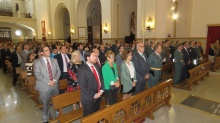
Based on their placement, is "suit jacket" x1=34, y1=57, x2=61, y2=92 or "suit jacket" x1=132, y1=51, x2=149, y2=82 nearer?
"suit jacket" x1=34, y1=57, x2=61, y2=92

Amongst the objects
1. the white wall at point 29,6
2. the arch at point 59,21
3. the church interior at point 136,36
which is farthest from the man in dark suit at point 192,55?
A: the white wall at point 29,6

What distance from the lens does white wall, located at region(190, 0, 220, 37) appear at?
8953 millimetres

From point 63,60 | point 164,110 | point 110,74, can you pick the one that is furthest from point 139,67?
point 63,60

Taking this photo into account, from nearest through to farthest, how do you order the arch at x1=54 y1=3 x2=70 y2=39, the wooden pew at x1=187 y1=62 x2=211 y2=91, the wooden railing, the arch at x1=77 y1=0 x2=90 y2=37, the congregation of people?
the wooden railing → the congregation of people → the wooden pew at x1=187 y1=62 x2=211 y2=91 → the arch at x1=77 y1=0 x2=90 y2=37 → the arch at x1=54 y1=3 x2=70 y2=39

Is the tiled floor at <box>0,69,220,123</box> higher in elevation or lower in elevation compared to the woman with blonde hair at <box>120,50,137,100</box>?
lower

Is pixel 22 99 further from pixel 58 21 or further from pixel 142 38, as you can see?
pixel 58 21

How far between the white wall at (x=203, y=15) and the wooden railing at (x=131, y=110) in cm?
774

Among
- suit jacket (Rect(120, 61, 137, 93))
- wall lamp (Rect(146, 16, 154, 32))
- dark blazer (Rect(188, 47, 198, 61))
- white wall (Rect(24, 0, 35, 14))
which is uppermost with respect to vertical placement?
white wall (Rect(24, 0, 35, 14))

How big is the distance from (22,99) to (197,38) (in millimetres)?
10283

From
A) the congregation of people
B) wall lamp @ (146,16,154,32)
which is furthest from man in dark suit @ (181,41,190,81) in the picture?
wall lamp @ (146,16,154,32)

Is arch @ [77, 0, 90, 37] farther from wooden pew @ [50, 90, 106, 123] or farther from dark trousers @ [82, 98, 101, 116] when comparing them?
dark trousers @ [82, 98, 101, 116]

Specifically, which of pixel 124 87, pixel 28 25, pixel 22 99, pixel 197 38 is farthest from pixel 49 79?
pixel 28 25

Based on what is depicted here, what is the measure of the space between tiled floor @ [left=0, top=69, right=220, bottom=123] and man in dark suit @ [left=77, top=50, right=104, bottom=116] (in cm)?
147

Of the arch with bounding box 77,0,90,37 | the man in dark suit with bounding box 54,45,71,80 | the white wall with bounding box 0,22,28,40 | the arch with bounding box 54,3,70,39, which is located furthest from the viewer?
the white wall with bounding box 0,22,28,40
